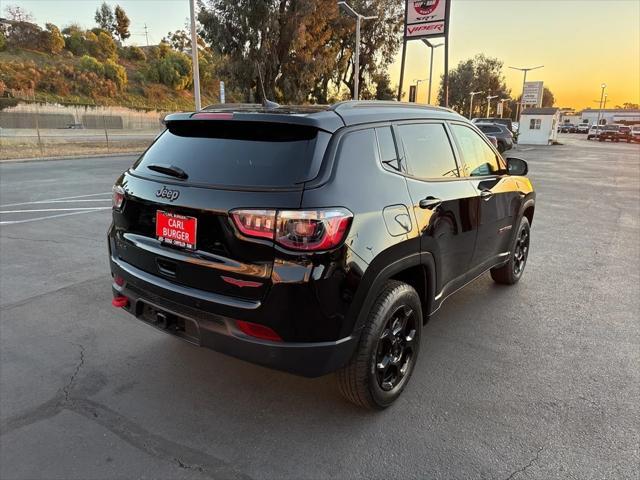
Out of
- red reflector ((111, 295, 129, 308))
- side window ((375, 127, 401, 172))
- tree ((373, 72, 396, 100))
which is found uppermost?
tree ((373, 72, 396, 100))

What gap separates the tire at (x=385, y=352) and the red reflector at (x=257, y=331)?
0.51m

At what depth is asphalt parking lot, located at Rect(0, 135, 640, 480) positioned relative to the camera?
246 cm

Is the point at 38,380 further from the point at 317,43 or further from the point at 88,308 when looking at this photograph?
the point at 317,43

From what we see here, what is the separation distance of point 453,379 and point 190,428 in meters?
1.79

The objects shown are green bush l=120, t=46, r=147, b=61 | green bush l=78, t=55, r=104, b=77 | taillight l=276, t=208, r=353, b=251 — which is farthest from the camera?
green bush l=120, t=46, r=147, b=61

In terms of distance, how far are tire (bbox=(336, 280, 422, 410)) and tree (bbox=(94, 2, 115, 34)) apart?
4171 inches

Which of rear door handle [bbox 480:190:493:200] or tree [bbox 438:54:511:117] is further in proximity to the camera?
tree [bbox 438:54:511:117]

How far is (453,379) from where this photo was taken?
10.8 ft

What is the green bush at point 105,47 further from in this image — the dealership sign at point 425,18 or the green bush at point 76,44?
the dealership sign at point 425,18

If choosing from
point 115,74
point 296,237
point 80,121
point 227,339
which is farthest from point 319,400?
point 115,74

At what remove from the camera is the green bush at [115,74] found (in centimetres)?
6512

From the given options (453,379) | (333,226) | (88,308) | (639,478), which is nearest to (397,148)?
(333,226)

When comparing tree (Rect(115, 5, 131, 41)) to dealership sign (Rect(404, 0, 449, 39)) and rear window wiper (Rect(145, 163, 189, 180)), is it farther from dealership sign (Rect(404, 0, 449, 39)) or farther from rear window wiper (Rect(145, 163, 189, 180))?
rear window wiper (Rect(145, 163, 189, 180))

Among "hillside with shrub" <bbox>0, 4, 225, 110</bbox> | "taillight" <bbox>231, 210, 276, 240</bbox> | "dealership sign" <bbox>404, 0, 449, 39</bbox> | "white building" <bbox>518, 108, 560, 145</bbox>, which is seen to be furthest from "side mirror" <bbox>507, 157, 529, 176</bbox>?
"hillside with shrub" <bbox>0, 4, 225, 110</bbox>
